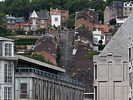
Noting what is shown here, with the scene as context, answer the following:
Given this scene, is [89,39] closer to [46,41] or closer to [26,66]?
[46,41]

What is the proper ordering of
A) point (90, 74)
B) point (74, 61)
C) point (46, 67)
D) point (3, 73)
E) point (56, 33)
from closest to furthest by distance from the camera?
point (3, 73) → point (46, 67) → point (90, 74) → point (74, 61) → point (56, 33)

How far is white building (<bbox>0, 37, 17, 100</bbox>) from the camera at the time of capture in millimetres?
57625

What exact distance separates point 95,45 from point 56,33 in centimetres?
1005

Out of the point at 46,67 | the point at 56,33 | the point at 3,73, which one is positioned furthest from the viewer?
the point at 56,33

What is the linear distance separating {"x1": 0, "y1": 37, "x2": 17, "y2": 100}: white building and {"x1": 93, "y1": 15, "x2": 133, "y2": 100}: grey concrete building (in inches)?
179

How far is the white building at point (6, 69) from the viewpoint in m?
57.6

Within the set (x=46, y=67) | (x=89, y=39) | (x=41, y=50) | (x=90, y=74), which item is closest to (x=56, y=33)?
(x=89, y=39)

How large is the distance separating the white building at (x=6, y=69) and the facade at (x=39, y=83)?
0.81 m

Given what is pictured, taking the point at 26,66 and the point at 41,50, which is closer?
the point at 26,66

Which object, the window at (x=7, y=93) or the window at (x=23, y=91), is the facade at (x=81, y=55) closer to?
the window at (x=23, y=91)

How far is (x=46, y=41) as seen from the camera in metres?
171

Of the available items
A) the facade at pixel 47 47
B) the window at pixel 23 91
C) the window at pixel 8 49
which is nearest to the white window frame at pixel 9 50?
the window at pixel 8 49

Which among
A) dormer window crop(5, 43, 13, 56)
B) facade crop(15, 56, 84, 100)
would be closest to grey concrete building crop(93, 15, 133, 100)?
facade crop(15, 56, 84, 100)

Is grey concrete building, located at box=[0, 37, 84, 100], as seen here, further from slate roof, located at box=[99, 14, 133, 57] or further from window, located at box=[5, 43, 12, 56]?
slate roof, located at box=[99, 14, 133, 57]
